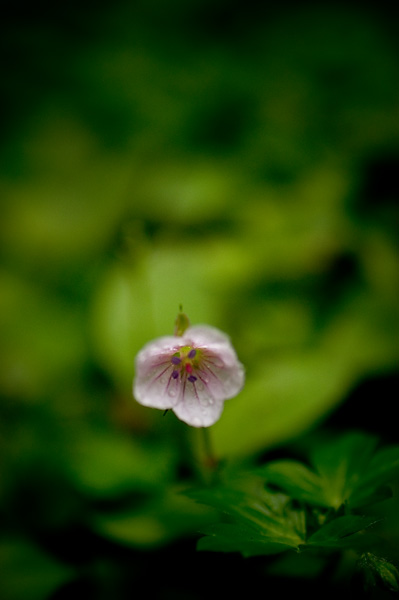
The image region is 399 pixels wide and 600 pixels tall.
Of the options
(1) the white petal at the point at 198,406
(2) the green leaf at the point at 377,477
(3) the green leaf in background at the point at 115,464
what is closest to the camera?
(2) the green leaf at the point at 377,477

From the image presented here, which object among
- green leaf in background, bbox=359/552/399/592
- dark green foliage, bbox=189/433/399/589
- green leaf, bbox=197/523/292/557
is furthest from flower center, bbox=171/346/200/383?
green leaf in background, bbox=359/552/399/592

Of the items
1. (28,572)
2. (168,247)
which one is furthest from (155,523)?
(168,247)

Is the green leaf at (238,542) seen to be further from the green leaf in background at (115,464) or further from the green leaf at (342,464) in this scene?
the green leaf in background at (115,464)

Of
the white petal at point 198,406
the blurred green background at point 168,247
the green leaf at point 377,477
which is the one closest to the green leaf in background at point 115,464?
the blurred green background at point 168,247

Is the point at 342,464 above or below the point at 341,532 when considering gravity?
above

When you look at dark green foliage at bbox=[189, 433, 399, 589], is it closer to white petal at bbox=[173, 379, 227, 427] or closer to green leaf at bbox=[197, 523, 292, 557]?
green leaf at bbox=[197, 523, 292, 557]

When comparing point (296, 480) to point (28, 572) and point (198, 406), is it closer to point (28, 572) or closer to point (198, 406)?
point (198, 406)
